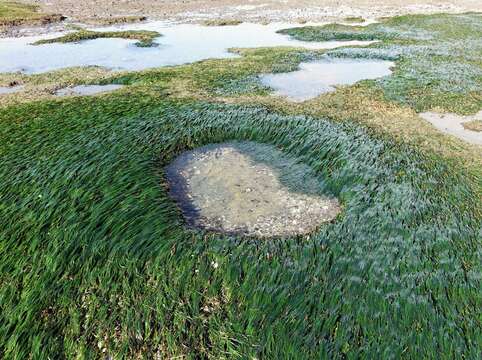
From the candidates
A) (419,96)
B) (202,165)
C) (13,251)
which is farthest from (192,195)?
(419,96)

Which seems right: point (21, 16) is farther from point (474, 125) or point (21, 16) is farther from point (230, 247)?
point (474, 125)

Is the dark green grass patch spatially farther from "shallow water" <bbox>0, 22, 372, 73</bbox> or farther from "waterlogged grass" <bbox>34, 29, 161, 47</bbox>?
"waterlogged grass" <bbox>34, 29, 161, 47</bbox>

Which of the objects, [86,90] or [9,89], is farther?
[9,89]

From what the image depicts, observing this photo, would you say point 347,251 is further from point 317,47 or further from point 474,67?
point 317,47

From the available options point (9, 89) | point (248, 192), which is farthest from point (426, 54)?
point (9, 89)

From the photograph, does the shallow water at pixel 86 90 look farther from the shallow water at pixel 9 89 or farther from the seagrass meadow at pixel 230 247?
the seagrass meadow at pixel 230 247

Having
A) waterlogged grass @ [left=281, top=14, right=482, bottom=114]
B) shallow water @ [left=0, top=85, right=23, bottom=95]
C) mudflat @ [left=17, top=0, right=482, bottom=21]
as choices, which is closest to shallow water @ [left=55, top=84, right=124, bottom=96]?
shallow water @ [left=0, top=85, right=23, bottom=95]

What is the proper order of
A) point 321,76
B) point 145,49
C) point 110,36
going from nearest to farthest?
point 321,76
point 145,49
point 110,36
